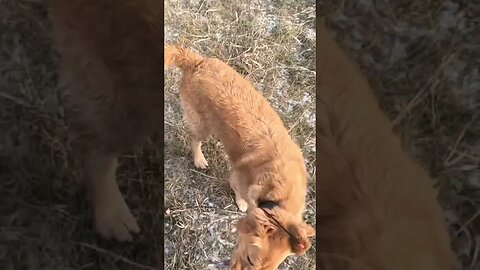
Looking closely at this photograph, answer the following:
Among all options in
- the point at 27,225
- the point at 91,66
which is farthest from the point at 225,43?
the point at 27,225

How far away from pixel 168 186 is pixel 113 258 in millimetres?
283

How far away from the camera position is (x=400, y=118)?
103 cm

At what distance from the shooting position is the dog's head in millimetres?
1300

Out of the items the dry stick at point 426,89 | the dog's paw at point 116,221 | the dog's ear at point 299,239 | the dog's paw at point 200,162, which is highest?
the dry stick at point 426,89

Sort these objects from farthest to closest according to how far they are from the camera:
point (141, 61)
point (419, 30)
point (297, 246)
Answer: point (297, 246) → point (141, 61) → point (419, 30)

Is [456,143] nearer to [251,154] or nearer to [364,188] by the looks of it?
[364,188]

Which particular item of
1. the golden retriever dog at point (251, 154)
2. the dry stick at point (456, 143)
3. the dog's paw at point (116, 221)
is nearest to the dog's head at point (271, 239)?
the golden retriever dog at point (251, 154)

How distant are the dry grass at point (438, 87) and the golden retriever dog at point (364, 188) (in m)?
0.03

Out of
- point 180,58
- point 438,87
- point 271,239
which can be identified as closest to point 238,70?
point 180,58

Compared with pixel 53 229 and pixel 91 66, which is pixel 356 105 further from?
pixel 53 229

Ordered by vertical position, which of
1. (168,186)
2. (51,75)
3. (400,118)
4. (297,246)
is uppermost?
(51,75)

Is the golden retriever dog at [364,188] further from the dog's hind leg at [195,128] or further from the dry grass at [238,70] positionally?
the dog's hind leg at [195,128]

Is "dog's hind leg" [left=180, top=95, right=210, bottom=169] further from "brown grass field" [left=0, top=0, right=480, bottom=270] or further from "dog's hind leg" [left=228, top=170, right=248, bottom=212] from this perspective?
"brown grass field" [left=0, top=0, right=480, bottom=270]

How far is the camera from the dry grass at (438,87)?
3.30 ft
